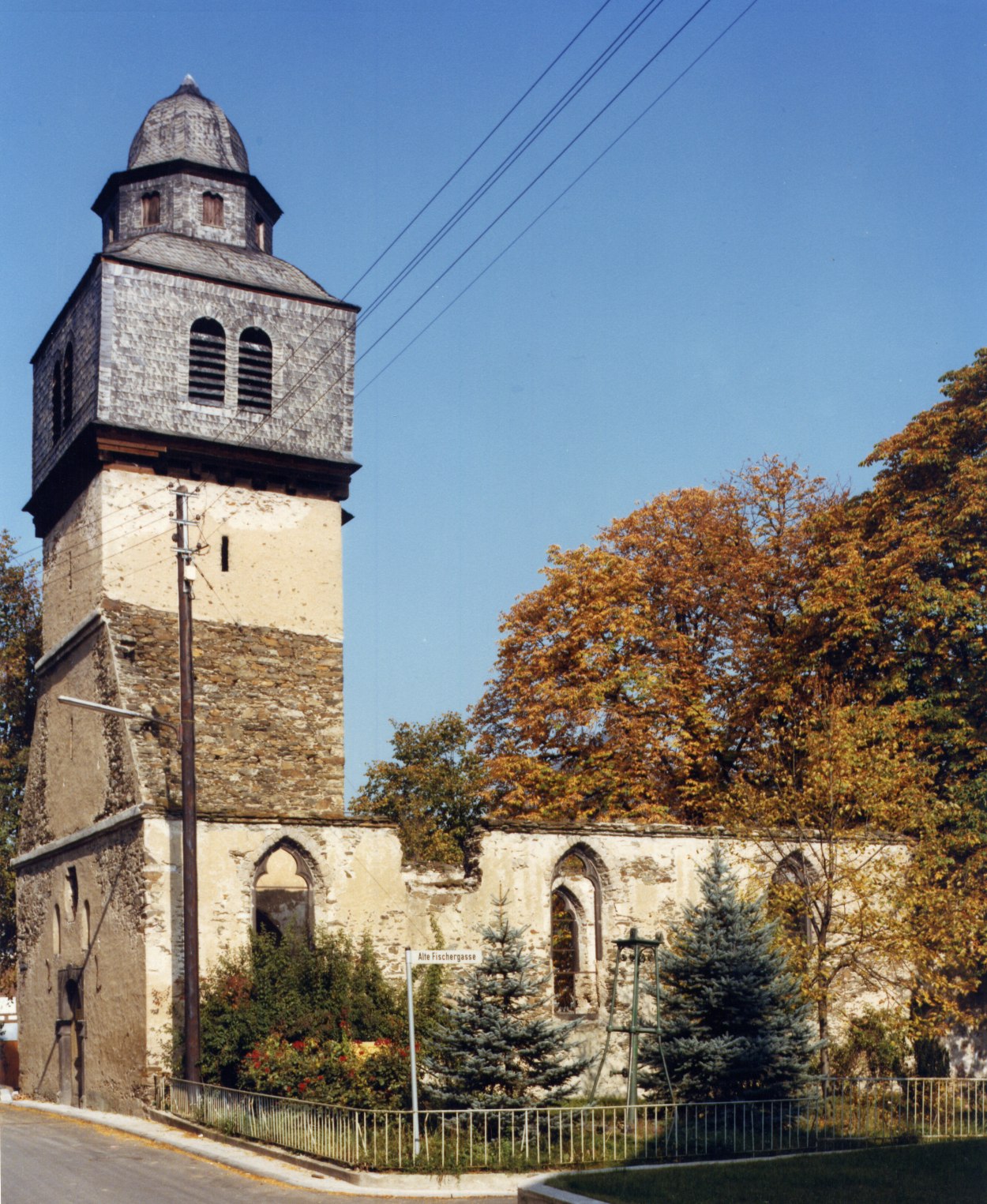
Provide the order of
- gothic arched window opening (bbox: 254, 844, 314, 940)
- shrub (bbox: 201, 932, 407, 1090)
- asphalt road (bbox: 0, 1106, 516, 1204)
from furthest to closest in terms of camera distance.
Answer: gothic arched window opening (bbox: 254, 844, 314, 940) → shrub (bbox: 201, 932, 407, 1090) → asphalt road (bbox: 0, 1106, 516, 1204)

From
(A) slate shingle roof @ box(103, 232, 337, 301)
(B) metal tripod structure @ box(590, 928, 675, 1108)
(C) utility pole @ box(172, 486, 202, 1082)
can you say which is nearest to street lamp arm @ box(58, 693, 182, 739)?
(C) utility pole @ box(172, 486, 202, 1082)

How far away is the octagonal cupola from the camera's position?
3097 cm

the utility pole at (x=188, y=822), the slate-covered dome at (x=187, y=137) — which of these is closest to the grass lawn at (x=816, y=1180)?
the utility pole at (x=188, y=822)

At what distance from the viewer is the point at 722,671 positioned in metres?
35.3

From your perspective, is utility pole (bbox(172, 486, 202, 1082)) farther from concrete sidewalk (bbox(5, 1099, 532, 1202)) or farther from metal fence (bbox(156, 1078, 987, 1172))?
concrete sidewalk (bbox(5, 1099, 532, 1202))

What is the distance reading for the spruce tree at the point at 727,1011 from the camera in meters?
18.3

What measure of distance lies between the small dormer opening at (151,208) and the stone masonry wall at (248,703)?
374 inches

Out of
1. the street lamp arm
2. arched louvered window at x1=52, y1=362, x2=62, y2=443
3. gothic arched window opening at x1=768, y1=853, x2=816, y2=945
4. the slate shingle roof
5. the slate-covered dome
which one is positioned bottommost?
gothic arched window opening at x1=768, y1=853, x2=816, y2=945

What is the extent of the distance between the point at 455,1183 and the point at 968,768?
52.6 ft

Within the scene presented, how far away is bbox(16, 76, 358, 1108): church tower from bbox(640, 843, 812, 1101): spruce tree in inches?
296

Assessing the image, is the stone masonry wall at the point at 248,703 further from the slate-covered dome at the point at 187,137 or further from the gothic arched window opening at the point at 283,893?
the slate-covered dome at the point at 187,137

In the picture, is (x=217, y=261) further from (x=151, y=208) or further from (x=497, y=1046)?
(x=497, y=1046)

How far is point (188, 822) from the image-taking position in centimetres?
2198

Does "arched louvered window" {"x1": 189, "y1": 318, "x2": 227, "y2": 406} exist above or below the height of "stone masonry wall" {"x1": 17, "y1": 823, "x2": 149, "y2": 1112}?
above
